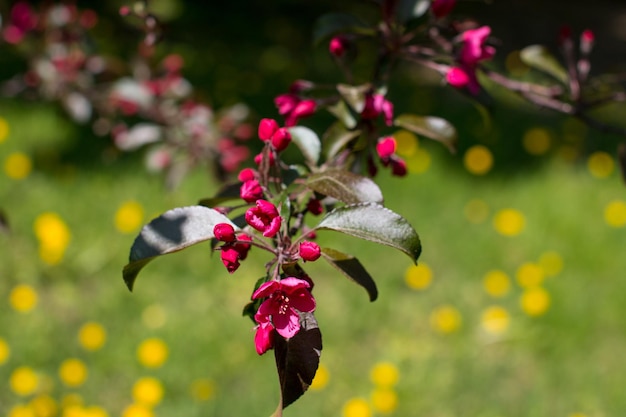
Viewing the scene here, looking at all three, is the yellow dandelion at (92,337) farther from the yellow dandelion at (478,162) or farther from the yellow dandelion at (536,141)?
the yellow dandelion at (536,141)

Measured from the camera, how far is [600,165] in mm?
2975

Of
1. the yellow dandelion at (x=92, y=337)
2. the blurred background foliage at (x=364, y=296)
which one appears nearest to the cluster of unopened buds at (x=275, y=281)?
the blurred background foliage at (x=364, y=296)

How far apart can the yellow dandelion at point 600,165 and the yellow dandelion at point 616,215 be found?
0.93ft

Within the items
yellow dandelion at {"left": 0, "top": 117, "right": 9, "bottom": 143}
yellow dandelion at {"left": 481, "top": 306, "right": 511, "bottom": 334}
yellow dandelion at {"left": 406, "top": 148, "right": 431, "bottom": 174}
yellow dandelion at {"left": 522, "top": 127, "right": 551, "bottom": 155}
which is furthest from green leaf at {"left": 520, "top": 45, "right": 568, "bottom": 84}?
yellow dandelion at {"left": 0, "top": 117, "right": 9, "bottom": 143}

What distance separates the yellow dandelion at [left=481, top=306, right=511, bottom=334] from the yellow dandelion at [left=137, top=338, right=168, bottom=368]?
0.88 m

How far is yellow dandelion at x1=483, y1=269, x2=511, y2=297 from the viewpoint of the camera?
225 centimetres

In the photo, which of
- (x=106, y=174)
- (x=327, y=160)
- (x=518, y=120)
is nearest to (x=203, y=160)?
(x=106, y=174)

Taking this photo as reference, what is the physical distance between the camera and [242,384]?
191cm

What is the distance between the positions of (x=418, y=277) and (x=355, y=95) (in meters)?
1.41

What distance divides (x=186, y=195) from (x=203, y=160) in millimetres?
657

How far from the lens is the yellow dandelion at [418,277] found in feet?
7.50

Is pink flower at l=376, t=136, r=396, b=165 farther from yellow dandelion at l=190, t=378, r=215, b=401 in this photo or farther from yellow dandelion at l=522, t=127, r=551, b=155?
yellow dandelion at l=522, t=127, r=551, b=155

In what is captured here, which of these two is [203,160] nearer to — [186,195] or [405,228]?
[186,195]

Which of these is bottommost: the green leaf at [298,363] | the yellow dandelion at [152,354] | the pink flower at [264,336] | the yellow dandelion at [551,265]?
the yellow dandelion at [551,265]
